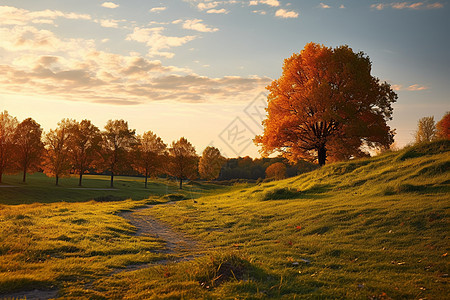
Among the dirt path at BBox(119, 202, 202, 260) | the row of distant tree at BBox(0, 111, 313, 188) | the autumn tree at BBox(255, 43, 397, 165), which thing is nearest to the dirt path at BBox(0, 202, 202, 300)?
the dirt path at BBox(119, 202, 202, 260)

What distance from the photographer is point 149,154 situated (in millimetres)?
69188

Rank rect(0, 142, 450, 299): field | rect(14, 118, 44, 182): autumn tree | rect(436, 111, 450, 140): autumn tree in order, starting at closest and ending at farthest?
rect(0, 142, 450, 299): field, rect(14, 118, 44, 182): autumn tree, rect(436, 111, 450, 140): autumn tree

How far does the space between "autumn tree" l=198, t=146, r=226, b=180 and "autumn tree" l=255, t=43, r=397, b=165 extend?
51687 mm

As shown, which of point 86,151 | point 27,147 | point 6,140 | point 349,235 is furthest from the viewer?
point 86,151

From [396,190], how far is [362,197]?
5.79 ft

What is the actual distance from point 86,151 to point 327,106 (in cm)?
5126

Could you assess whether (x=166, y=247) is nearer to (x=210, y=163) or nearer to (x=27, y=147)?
(x=27, y=147)

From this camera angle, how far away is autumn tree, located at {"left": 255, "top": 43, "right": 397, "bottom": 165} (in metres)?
28.4

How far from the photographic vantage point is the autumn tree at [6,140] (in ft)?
168

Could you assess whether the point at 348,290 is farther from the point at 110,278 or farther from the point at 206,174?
the point at 206,174

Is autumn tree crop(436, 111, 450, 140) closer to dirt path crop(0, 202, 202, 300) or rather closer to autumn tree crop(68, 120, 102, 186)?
dirt path crop(0, 202, 202, 300)

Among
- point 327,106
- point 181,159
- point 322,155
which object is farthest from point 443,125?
point 181,159

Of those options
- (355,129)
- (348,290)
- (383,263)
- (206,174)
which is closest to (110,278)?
(348,290)

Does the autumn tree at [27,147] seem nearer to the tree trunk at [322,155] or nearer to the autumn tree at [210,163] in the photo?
the autumn tree at [210,163]
